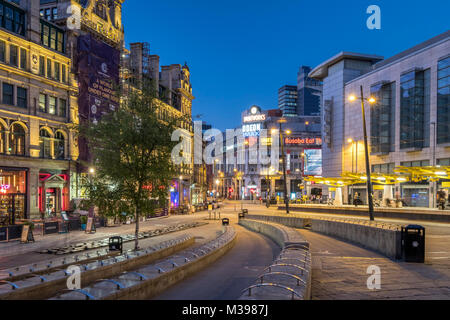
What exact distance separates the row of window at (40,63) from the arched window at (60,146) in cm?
631

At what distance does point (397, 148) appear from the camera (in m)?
58.4

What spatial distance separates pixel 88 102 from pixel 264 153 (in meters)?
95.5

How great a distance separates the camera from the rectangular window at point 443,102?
161 feet

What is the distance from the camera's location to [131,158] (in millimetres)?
19125

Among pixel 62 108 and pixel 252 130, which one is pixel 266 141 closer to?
pixel 252 130

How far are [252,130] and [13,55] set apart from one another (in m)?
105

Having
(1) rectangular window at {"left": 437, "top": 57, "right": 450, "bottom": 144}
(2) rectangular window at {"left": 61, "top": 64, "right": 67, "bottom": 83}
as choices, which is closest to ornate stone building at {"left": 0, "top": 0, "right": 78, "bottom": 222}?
(2) rectangular window at {"left": 61, "top": 64, "right": 67, "bottom": 83}

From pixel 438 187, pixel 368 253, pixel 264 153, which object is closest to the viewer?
pixel 368 253

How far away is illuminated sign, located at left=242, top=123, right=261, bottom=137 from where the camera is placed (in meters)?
136

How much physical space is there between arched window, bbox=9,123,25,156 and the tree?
834 inches

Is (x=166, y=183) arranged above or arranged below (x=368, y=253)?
above

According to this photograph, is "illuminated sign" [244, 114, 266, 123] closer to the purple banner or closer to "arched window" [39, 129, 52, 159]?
the purple banner
